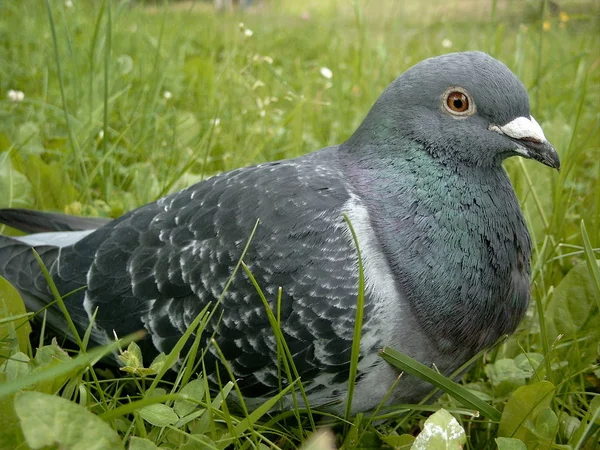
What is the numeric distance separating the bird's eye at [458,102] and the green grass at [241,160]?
1.91 feet

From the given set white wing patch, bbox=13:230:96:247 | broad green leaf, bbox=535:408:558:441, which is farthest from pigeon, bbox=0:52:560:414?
white wing patch, bbox=13:230:96:247

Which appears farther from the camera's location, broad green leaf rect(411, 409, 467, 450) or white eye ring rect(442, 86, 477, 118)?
white eye ring rect(442, 86, 477, 118)

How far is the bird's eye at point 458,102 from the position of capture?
2.37 m

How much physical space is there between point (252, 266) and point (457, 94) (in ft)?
3.25

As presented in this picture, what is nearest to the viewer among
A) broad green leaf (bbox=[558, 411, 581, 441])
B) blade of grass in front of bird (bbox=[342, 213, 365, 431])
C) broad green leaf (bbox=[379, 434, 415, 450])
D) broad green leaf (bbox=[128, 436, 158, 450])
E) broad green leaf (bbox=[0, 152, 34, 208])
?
broad green leaf (bbox=[128, 436, 158, 450])

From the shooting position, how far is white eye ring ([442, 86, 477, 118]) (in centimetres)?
237

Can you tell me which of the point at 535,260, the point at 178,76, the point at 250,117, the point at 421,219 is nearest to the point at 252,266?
the point at 421,219

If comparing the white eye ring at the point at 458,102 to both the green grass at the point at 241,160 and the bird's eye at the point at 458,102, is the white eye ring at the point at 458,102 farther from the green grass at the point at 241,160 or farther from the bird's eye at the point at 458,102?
the green grass at the point at 241,160

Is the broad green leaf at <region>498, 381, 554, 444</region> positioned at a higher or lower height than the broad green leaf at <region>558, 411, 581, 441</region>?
higher

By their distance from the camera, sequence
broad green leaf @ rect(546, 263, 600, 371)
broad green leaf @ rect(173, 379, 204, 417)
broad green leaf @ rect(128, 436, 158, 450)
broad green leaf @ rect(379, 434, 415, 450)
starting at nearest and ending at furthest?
broad green leaf @ rect(128, 436, 158, 450), broad green leaf @ rect(173, 379, 204, 417), broad green leaf @ rect(379, 434, 415, 450), broad green leaf @ rect(546, 263, 600, 371)

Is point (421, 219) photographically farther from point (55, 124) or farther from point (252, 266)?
point (55, 124)

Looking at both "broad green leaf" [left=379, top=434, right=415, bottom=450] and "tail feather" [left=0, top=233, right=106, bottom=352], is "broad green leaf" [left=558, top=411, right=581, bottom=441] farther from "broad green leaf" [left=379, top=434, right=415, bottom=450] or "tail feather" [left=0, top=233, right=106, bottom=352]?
"tail feather" [left=0, top=233, right=106, bottom=352]

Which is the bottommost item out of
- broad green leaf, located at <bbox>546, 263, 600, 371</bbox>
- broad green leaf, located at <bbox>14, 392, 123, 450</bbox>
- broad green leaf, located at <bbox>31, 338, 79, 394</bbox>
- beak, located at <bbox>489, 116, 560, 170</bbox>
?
broad green leaf, located at <bbox>546, 263, 600, 371</bbox>

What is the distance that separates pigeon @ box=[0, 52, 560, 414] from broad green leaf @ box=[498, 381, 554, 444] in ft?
0.93
